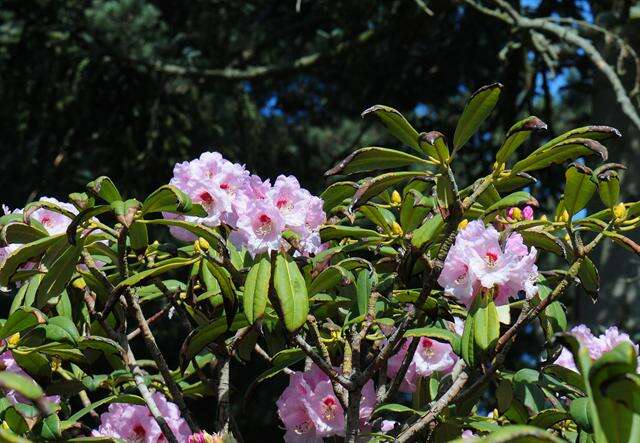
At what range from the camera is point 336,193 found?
1.42 metres

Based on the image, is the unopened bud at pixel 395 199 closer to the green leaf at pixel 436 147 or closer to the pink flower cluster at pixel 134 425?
the green leaf at pixel 436 147

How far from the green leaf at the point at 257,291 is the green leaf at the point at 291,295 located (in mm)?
15

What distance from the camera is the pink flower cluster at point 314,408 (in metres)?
1.35

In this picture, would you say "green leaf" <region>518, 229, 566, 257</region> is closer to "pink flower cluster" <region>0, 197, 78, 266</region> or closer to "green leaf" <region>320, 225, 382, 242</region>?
"green leaf" <region>320, 225, 382, 242</region>

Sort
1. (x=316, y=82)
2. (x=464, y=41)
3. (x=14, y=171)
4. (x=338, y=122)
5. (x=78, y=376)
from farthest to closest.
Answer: (x=338, y=122) < (x=316, y=82) < (x=464, y=41) < (x=14, y=171) < (x=78, y=376)

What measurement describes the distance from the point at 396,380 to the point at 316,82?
5407 mm

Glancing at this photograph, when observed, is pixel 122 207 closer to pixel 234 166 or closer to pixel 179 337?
pixel 234 166

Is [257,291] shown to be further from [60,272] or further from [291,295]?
[60,272]

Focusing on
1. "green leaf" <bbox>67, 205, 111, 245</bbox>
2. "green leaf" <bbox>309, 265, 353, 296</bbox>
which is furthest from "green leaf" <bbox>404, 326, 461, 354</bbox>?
"green leaf" <bbox>67, 205, 111, 245</bbox>

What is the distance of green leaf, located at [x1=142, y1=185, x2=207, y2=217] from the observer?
118 cm

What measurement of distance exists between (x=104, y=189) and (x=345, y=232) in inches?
14.8

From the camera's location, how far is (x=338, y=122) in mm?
7211

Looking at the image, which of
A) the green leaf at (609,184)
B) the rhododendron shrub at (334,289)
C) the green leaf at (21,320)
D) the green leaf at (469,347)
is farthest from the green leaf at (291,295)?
the green leaf at (609,184)

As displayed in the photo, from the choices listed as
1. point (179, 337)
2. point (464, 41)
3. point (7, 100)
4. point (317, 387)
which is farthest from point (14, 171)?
point (317, 387)
